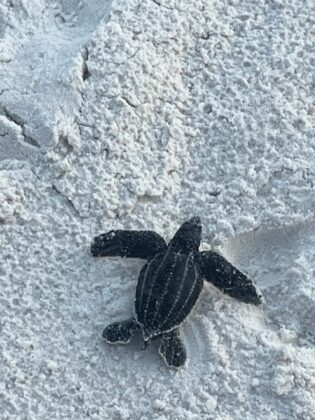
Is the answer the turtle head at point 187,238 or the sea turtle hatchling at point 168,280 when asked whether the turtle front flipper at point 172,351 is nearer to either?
the sea turtle hatchling at point 168,280

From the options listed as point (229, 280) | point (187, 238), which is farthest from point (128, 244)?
point (229, 280)

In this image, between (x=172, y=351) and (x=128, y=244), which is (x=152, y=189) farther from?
(x=172, y=351)

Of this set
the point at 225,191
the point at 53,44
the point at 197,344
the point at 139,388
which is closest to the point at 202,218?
the point at 225,191

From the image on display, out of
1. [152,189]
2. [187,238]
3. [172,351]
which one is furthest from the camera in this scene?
[152,189]

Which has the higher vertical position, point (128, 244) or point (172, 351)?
point (128, 244)

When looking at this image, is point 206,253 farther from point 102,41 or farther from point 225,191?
point 102,41
